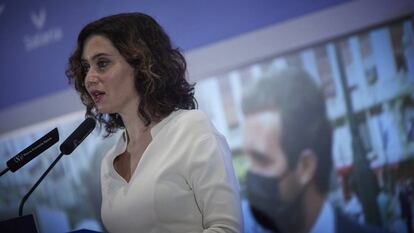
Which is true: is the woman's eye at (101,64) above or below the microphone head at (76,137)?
above

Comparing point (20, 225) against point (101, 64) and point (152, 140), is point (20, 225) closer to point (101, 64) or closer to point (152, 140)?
point (152, 140)

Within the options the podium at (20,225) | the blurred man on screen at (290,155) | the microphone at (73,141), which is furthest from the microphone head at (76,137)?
the blurred man on screen at (290,155)

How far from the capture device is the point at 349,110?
2.05 meters

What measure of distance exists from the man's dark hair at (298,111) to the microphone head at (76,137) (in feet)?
3.04

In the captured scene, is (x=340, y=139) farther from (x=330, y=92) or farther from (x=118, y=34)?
(x=118, y=34)

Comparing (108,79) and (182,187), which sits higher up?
(108,79)

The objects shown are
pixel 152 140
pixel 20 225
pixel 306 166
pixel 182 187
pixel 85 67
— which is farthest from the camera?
pixel 306 166

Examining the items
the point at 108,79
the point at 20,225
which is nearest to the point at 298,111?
the point at 108,79

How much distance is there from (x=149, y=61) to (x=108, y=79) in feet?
0.45

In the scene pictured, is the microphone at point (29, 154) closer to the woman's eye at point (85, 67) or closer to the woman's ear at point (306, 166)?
the woman's eye at point (85, 67)

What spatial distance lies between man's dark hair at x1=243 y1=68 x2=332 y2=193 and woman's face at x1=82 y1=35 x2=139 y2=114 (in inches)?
32.4

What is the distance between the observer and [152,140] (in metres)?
1.47

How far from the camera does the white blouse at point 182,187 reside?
50.4 inches

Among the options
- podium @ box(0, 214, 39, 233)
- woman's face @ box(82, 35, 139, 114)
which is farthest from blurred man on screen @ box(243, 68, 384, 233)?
podium @ box(0, 214, 39, 233)
